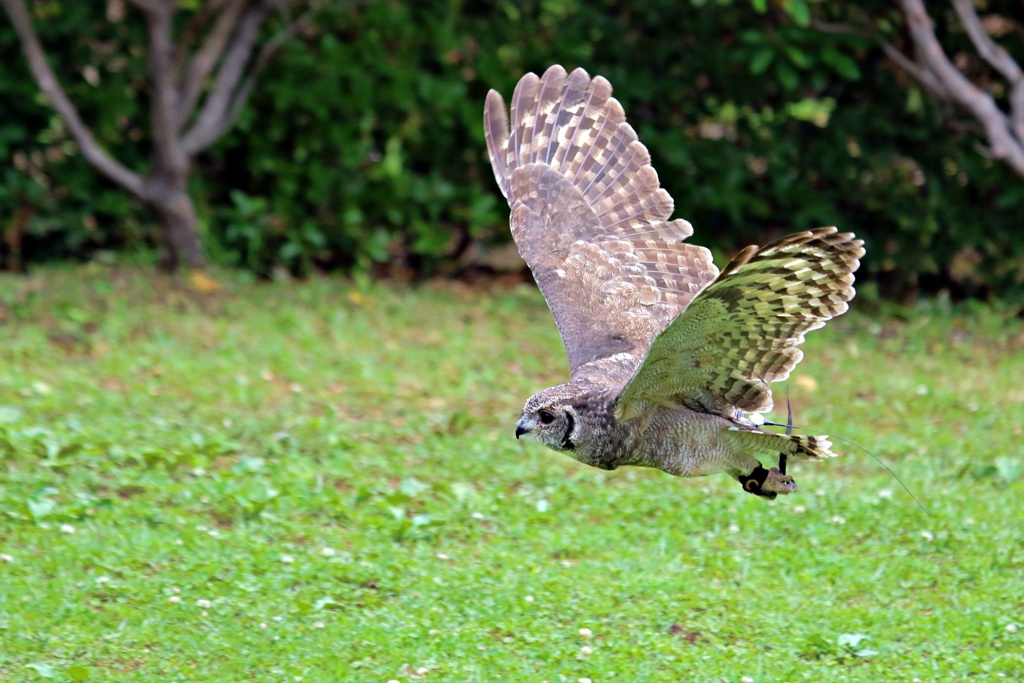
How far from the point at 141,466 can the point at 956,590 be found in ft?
12.0

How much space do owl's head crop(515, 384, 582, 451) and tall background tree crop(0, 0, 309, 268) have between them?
5446 millimetres

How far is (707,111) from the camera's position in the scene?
10.1 m

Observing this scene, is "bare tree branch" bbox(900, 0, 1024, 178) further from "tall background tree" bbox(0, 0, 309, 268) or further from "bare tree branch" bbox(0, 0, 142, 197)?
"bare tree branch" bbox(0, 0, 142, 197)

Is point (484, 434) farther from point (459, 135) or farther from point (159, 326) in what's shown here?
point (459, 135)

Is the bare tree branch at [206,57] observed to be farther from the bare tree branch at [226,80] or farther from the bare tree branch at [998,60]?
the bare tree branch at [998,60]

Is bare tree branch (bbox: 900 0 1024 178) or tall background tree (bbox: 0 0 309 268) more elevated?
bare tree branch (bbox: 900 0 1024 178)

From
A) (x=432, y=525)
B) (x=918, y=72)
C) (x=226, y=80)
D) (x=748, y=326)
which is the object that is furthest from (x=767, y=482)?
(x=226, y=80)

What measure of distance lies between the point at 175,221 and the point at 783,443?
600 centimetres

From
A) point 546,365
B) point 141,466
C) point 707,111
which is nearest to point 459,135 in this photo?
point 707,111

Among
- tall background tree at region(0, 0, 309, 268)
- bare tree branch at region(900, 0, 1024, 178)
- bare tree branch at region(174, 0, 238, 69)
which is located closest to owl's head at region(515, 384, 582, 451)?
bare tree branch at region(900, 0, 1024, 178)

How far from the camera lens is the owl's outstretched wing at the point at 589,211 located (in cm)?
538

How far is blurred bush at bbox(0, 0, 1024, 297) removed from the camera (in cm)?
970

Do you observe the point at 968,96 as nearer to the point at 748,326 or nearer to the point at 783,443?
the point at 783,443

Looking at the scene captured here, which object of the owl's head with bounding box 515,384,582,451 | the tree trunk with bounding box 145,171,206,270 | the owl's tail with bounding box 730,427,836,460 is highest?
the owl's tail with bounding box 730,427,836,460
